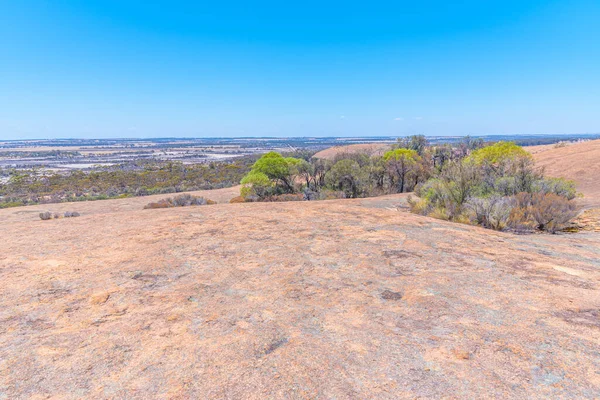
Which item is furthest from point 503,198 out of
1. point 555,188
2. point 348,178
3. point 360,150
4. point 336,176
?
point 360,150

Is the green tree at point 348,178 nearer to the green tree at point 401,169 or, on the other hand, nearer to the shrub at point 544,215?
the green tree at point 401,169

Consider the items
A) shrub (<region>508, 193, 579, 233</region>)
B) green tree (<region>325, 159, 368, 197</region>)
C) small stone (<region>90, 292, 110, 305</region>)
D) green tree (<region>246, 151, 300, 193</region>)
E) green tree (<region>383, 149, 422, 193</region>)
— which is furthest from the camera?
green tree (<region>383, 149, 422, 193</region>)

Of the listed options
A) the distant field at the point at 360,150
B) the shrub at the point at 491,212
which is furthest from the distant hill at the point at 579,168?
the distant field at the point at 360,150

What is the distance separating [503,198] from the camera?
985 cm

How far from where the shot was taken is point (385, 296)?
171 inches

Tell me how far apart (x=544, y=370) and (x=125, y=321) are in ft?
14.5

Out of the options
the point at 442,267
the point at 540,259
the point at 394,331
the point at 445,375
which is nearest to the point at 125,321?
the point at 394,331

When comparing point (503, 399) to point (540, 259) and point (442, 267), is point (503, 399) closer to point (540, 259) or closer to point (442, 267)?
point (442, 267)

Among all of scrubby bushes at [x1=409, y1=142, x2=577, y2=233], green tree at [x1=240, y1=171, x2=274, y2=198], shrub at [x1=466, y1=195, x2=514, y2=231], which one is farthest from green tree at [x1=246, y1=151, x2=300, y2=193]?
shrub at [x1=466, y1=195, x2=514, y2=231]

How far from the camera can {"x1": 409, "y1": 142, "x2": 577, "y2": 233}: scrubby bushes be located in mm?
8648

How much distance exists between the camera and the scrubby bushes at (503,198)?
865 centimetres

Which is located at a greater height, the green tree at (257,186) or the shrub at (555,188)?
the shrub at (555,188)

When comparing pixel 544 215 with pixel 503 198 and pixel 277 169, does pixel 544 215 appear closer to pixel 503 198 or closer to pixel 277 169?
pixel 503 198

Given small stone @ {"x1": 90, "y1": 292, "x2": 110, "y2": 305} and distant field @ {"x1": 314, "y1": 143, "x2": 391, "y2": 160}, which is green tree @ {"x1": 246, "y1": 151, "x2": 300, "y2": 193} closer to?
small stone @ {"x1": 90, "y1": 292, "x2": 110, "y2": 305}
